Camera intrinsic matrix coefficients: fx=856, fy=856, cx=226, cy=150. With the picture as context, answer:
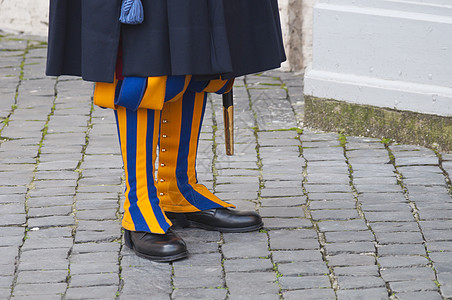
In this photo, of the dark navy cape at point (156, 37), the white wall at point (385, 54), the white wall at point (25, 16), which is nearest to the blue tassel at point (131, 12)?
the dark navy cape at point (156, 37)

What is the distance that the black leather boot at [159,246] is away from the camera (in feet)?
11.1

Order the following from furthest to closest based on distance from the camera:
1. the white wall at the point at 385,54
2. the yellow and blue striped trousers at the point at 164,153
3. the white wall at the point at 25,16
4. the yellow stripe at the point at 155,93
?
the white wall at the point at 25,16 → the white wall at the point at 385,54 → the yellow and blue striped trousers at the point at 164,153 → the yellow stripe at the point at 155,93

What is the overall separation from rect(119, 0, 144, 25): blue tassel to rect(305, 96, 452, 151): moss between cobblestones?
2.21 m

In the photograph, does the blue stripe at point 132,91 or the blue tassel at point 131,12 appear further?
the blue stripe at point 132,91

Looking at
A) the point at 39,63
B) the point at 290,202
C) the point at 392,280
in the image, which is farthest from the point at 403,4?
the point at 39,63

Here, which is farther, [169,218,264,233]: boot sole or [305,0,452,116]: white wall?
[305,0,452,116]: white wall

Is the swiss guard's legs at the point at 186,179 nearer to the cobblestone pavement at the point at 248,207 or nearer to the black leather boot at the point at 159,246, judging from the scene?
the cobblestone pavement at the point at 248,207

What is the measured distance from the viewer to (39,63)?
258 inches

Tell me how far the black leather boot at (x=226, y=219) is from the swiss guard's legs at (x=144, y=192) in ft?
0.84

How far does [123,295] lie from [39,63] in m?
3.77

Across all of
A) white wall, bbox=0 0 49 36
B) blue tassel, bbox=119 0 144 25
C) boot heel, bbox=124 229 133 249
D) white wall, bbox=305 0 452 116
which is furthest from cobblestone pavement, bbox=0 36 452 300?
white wall, bbox=0 0 49 36

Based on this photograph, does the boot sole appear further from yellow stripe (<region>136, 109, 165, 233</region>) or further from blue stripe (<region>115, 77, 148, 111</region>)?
blue stripe (<region>115, 77, 148, 111</region>)

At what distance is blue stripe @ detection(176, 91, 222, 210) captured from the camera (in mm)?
3541

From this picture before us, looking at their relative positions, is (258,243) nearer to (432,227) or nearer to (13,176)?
(432,227)
